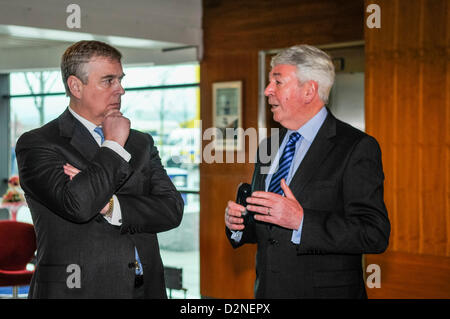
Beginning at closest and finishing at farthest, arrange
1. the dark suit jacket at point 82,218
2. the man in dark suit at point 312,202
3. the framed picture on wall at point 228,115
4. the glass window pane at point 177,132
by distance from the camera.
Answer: the dark suit jacket at point 82,218 → the man in dark suit at point 312,202 → the framed picture on wall at point 228,115 → the glass window pane at point 177,132

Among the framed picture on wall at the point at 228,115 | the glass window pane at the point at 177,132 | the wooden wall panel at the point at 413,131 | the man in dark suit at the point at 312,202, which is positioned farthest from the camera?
the glass window pane at the point at 177,132

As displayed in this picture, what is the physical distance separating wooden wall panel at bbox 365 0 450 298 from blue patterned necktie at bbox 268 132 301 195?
94.2 inches

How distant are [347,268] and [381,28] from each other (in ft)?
9.96

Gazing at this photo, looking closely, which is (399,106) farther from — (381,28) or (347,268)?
(347,268)

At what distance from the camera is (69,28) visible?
6312 millimetres

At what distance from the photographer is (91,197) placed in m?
2.24

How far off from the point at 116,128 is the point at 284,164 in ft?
2.63

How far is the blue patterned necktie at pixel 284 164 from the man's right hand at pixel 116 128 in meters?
0.74

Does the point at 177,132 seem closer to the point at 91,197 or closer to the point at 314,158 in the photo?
the point at 314,158

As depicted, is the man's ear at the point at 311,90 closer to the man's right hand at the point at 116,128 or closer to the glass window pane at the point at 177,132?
the man's right hand at the point at 116,128

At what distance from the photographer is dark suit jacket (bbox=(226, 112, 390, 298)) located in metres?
2.42

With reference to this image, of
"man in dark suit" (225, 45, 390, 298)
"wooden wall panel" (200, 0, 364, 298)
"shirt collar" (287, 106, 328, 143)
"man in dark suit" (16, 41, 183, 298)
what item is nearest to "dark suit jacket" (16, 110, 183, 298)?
"man in dark suit" (16, 41, 183, 298)

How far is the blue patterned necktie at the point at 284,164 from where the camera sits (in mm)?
2691

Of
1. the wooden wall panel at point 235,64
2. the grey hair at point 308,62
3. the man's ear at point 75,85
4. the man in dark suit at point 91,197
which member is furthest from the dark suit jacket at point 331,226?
the wooden wall panel at point 235,64
